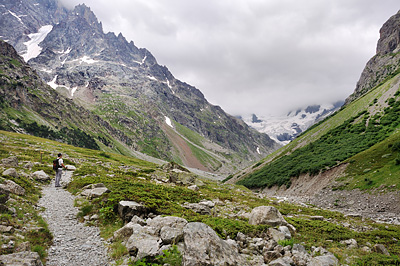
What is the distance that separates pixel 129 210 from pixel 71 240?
12.4 ft

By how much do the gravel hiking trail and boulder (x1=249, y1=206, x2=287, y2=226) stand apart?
9.36 metres

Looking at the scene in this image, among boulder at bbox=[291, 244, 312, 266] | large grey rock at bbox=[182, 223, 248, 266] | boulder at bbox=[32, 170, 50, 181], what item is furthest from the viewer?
boulder at bbox=[32, 170, 50, 181]

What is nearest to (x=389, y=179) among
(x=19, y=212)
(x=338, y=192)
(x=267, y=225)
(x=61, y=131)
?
(x=338, y=192)

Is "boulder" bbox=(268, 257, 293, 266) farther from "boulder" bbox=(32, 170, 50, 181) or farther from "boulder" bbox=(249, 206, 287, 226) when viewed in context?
"boulder" bbox=(32, 170, 50, 181)

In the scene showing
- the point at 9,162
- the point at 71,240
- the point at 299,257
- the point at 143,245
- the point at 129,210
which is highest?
the point at 9,162

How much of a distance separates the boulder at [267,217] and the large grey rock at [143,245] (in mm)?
7144

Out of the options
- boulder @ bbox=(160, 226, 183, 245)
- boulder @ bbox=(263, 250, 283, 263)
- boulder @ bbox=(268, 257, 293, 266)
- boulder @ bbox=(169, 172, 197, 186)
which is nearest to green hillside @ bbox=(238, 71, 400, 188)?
boulder @ bbox=(169, 172, 197, 186)

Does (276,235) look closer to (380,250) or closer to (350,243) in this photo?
(350,243)

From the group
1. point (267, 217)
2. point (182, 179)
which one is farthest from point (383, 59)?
point (267, 217)

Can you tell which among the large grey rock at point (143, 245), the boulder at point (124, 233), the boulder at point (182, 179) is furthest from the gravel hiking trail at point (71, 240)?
the boulder at point (182, 179)

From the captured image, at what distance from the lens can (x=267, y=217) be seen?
13.7m

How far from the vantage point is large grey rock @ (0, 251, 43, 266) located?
7324mm

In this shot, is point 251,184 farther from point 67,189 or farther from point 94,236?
point 94,236

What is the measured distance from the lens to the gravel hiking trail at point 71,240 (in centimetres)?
960
